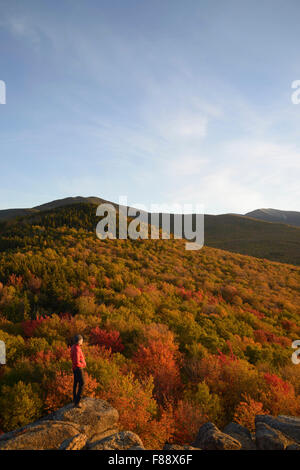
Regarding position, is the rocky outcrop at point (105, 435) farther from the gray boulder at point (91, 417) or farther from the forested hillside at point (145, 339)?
the forested hillside at point (145, 339)

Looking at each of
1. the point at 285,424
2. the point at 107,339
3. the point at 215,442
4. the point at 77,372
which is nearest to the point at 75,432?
the point at 77,372

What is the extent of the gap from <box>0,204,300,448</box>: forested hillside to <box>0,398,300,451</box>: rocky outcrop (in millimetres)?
459

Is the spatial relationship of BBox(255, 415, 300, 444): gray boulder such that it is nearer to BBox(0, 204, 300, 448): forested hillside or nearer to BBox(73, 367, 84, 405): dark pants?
BBox(0, 204, 300, 448): forested hillside

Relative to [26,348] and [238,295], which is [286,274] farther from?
[26,348]

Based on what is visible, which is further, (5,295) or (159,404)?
(5,295)

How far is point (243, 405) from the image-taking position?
5586 mm

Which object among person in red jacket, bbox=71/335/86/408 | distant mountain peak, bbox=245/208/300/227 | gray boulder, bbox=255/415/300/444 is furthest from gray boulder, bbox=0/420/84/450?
distant mountain peak, bbox=245/208/300/227

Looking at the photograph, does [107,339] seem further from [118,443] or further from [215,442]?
[215,442]

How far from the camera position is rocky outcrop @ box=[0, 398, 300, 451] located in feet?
12.1

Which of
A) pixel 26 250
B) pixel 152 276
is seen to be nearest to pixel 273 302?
pixel 152 276

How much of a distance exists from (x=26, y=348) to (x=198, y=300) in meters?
8.91

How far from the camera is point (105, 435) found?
167 inches

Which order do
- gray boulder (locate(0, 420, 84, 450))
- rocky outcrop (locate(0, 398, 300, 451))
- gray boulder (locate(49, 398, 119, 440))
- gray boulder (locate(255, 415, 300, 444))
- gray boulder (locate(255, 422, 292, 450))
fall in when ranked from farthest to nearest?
1. gray boulder (locate(255, 415, 300, 444))
2. gray boulder (locate(49, 398, 119, 440))
3. gray boulder (locate(255, 422, 292, 450))
4. rocky outcrop (locate(0, 398, 300, 451))
5. gray boulder (locate(0, 420, 84, 450))

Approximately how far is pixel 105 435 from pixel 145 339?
353 cm
